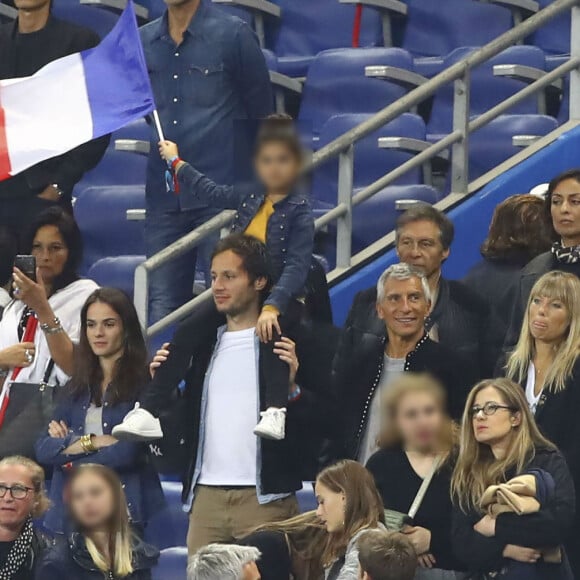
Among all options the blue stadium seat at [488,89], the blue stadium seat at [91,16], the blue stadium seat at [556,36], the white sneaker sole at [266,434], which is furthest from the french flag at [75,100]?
the blue stadium seat at [91,16]

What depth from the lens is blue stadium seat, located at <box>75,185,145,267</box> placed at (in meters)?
9.91

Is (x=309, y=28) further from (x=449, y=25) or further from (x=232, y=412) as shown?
(x=232, y=412)

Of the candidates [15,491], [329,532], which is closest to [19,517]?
[15,491]

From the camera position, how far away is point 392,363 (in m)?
7.24

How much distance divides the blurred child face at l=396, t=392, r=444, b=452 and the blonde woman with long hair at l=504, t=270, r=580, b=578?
28 centimetres

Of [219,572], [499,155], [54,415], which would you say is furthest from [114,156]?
[219,572]

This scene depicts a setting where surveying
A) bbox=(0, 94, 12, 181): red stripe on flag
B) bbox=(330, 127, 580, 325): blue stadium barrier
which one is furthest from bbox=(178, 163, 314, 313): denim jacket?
bbox=(330, 127, 580, 325): blue stadium barrier

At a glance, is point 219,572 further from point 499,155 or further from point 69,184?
point 499,155

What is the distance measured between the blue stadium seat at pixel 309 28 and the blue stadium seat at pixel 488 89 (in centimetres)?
109

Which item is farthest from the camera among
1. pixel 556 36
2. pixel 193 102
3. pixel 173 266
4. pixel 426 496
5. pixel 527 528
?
pixel 556 36

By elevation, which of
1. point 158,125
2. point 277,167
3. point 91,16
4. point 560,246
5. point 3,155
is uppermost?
point 91,16

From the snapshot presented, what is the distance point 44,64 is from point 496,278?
2.08m

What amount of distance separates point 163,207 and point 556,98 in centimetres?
263

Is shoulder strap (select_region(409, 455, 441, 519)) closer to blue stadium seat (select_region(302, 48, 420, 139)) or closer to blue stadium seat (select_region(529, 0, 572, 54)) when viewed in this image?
blue stadium seat (select_region(302, 48, 420, 139))
